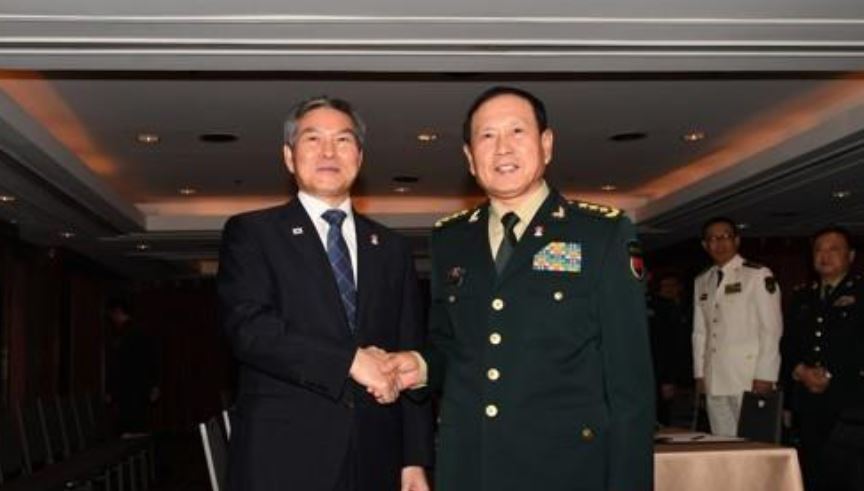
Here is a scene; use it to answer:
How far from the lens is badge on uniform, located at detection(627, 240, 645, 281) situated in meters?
2.05

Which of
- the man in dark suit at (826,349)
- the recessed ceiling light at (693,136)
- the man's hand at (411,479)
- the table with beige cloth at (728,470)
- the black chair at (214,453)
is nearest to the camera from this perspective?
the man's hand at (411,479)

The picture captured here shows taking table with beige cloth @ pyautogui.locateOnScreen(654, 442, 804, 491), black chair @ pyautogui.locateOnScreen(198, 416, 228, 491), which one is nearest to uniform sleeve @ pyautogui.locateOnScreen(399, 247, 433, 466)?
black chair @ pyautogui.locateOnScreen(198, 416, 228, 491)

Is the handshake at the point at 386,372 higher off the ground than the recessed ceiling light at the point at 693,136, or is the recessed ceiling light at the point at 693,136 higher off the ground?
the recessed ceiling light at the point at 693,136

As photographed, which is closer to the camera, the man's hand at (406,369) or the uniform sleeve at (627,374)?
the uniform sleeve at (627,374)

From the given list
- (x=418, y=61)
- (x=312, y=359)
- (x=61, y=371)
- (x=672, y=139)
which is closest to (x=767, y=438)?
(x=418, y=61)

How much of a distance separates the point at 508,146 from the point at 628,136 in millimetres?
5706

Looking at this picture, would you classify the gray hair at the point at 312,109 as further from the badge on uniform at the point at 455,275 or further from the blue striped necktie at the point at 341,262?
the badge on uniform at the point at 455,275

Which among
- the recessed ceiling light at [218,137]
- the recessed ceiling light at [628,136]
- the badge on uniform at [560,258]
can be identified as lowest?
the badge on uniform at [560,258]

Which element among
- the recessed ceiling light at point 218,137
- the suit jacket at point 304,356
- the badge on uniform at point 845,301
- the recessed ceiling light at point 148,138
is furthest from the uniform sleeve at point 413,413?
the recessed ceiling light at point 148,138

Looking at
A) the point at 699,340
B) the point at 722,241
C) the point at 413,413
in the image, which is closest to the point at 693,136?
the point at 722,241

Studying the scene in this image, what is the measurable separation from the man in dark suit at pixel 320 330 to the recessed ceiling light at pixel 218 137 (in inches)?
195

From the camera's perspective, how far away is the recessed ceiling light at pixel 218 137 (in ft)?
23.7

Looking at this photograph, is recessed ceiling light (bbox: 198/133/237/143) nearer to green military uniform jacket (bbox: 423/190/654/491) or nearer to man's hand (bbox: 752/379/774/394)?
man's hand (bbox: 752/379/774/394)

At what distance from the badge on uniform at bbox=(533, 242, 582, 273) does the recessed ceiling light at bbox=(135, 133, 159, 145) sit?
5669mm
